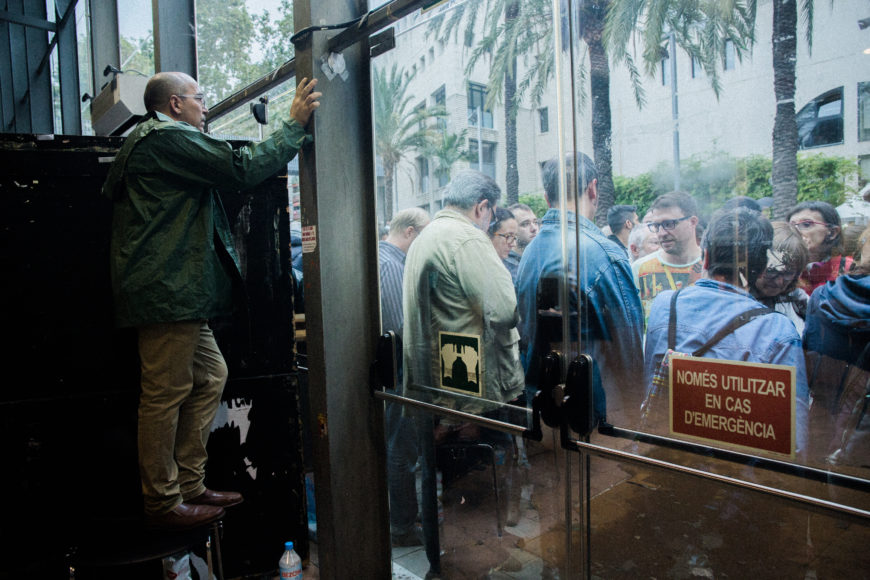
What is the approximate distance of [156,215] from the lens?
2.13 m

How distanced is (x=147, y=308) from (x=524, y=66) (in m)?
1.57

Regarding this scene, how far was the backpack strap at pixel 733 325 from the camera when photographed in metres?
1.36

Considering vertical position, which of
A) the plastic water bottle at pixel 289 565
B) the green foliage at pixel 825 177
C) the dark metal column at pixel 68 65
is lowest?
the plastic water bottle at pixel 289 565

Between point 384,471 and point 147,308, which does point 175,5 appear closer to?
point 147,308

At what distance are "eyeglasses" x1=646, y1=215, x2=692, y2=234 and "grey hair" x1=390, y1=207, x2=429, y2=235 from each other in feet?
3.38

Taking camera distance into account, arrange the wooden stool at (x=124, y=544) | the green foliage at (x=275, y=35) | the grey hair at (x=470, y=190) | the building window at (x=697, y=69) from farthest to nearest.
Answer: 1. the green foliage at (x=275, y=35)
2. the grey hair at (x=470, y=190)
3. the wooden stool at (x=124, y=544)
4. the building window at (x=697, y=69)

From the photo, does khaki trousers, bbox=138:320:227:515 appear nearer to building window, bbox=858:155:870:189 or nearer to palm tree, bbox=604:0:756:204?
palm tree, bbox=604:0:756:204

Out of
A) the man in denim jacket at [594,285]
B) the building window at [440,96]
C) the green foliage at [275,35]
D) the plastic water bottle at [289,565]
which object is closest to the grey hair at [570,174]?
the man in denim jacket at [594,285]

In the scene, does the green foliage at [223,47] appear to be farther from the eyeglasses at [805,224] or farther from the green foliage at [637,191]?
the eyeglasses at [805,224]

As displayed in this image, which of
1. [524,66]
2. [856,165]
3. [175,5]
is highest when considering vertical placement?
[175,5]

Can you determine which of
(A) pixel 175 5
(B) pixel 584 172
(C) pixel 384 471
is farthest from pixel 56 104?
(B) pixel 584 172

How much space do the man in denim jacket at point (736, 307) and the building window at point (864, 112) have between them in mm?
247

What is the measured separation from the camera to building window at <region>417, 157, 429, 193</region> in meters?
2.33

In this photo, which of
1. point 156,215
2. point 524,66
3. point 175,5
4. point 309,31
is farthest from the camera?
point 175,5
